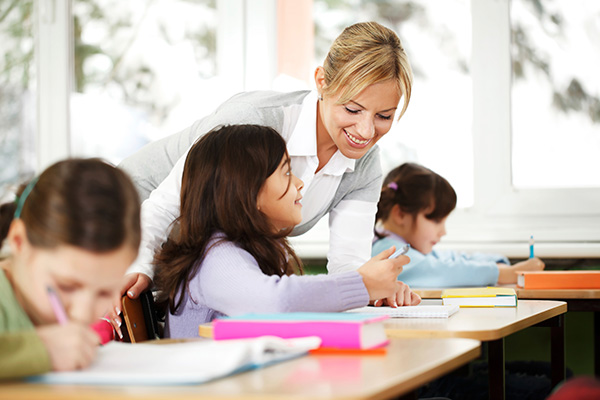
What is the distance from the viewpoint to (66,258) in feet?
2.95

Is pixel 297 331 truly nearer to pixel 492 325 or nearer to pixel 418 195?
pixel 492 325

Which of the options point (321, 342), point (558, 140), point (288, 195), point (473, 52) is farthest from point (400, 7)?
point (321, 342)

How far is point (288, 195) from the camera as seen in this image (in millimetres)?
1654

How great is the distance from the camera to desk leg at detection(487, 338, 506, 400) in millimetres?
1683

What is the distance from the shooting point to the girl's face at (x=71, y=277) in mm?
900

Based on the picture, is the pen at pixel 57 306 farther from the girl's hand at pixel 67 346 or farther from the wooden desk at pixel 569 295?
the wooden desk at pixel 569 295

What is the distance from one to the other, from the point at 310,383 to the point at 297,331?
0.28m

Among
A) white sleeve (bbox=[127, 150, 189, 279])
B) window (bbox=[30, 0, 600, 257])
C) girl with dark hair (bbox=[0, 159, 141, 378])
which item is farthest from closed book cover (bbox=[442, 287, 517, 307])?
window (bbox=[30, 0, 600, 257])

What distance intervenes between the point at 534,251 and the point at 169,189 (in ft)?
5.66

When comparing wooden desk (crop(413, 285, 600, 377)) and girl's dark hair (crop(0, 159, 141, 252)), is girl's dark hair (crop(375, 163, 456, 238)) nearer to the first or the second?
wooden desk (crop(413, 285, 600, 377))

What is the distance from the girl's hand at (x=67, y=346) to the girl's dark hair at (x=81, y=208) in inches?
3.9

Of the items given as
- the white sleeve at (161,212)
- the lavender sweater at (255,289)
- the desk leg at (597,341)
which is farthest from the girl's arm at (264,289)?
the desk leg at (597,341)

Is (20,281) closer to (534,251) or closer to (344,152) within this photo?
(344,152)

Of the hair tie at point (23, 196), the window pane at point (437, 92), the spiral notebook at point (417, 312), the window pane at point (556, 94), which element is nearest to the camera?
the hair tie at point (23, 196)
